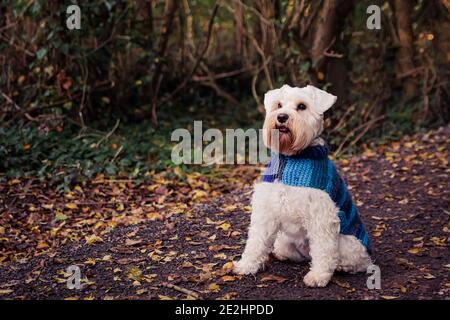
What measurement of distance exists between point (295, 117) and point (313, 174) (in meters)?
0.46

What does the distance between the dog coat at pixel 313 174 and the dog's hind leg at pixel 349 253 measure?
0.07 meters

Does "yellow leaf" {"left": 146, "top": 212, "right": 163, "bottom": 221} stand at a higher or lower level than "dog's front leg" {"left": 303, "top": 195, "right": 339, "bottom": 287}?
lower

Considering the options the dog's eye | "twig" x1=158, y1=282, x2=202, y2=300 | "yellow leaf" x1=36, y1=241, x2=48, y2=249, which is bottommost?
"yellow leaf" x1=36, y1=241, x2=48, y2=249

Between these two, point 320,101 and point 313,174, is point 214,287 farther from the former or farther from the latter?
point 320,101

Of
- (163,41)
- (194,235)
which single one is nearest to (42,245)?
(194,235)

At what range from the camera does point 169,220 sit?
5.98 metres

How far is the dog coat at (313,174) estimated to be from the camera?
13.7 ft

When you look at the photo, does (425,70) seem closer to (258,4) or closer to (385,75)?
(385,75)

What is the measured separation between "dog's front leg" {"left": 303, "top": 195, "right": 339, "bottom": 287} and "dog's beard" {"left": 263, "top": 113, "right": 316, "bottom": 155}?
445mm

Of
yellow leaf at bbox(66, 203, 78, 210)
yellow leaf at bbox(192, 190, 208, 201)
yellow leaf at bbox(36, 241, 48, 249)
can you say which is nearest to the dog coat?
yellow leaf at bbox(36, 241, 48, 249)

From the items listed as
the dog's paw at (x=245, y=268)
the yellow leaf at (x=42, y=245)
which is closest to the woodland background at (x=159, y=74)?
the yellow leaf at (x=42, y=245)

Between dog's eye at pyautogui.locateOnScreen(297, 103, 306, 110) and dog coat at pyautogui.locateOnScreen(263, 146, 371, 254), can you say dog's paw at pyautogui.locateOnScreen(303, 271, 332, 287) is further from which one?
dog's eye at pyautogui.locateOnScreen(297, 103, 306, 110)

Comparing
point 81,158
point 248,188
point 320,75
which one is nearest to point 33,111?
point 81,158

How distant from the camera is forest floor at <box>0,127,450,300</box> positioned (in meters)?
4.29
